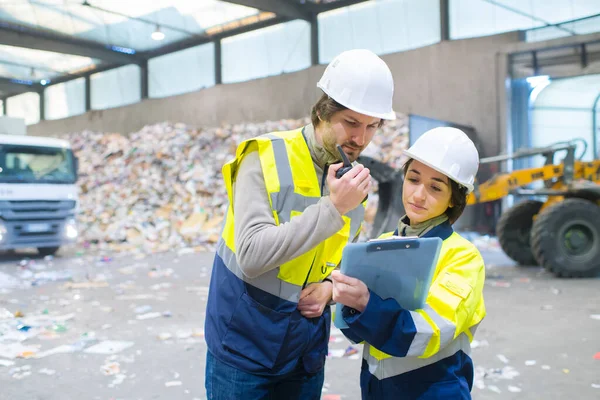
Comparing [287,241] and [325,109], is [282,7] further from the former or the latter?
[287,241]

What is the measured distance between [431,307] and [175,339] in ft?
13.3

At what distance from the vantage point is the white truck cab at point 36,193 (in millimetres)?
9961

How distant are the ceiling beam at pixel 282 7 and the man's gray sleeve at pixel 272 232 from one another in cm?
1414

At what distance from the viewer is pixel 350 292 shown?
56.6 inches

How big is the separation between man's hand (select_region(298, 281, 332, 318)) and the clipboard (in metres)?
0.20

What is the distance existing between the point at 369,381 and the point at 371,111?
2.85 feet

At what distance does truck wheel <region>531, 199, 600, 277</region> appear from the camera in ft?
25.5

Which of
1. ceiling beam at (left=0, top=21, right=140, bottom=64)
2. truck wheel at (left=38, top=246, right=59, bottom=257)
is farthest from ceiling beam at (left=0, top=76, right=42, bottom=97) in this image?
truck wheel at (left=38, top=246, right=59, bottom=257)

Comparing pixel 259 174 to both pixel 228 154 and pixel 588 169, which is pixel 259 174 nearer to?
pixel 588 169

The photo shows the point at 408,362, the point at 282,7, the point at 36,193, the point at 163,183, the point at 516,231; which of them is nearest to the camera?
the point at 408,362

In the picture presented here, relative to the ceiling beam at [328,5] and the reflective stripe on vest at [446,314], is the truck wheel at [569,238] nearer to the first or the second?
the reflective stripe on vest at [446,314]

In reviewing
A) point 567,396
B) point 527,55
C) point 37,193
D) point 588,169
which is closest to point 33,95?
point 37,193

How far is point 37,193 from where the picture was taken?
10266 mm

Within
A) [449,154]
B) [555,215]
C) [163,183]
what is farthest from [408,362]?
[163,183]
